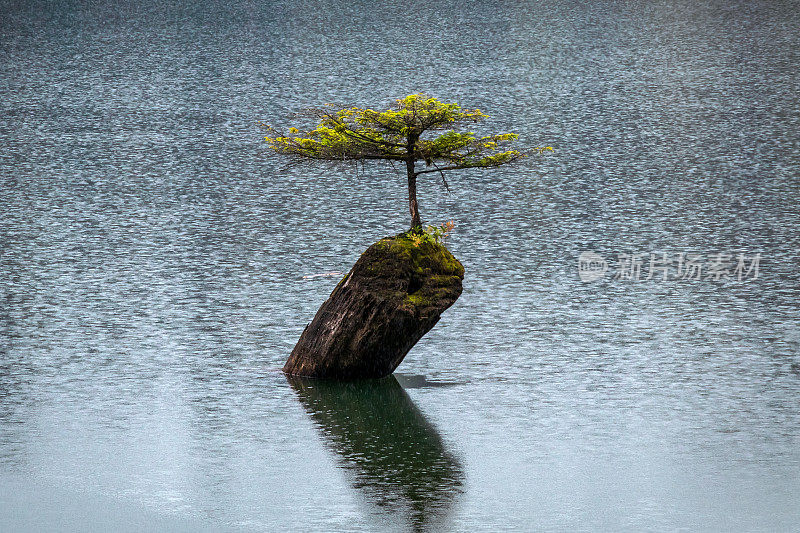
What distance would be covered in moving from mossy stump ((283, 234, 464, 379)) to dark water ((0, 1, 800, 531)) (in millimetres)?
636

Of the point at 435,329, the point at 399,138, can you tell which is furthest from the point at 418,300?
the point at 435,329

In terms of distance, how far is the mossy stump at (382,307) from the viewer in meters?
18.2

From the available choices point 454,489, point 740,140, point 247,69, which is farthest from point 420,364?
Answer: point 247,69

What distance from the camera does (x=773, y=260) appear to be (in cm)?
2872

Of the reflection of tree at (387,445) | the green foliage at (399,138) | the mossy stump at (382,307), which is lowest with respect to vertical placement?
the reflection of tree at (387,445)

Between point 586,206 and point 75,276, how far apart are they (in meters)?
15.8

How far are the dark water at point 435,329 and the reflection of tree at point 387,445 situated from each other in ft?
0.21

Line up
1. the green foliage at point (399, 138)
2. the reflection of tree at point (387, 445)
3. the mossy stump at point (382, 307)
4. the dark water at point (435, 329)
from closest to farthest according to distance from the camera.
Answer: the reflection of tree at point (387, 445), the dark water at point (435, 329), the mossy stump at point (382, 307), the green foliage at point (399, 138)

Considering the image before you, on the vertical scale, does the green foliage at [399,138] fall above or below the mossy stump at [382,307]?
above

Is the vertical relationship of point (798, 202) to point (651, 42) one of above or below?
below

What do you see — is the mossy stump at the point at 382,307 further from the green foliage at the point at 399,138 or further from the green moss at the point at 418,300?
the green foliage at the point at 399,138

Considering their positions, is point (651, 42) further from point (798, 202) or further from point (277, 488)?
point (277, 488)

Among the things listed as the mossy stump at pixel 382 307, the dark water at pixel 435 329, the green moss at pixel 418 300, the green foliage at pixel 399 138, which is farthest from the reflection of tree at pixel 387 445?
the green foliage at pixel 399 138

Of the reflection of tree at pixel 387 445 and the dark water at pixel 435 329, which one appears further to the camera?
the dark water at pixel 435 329
